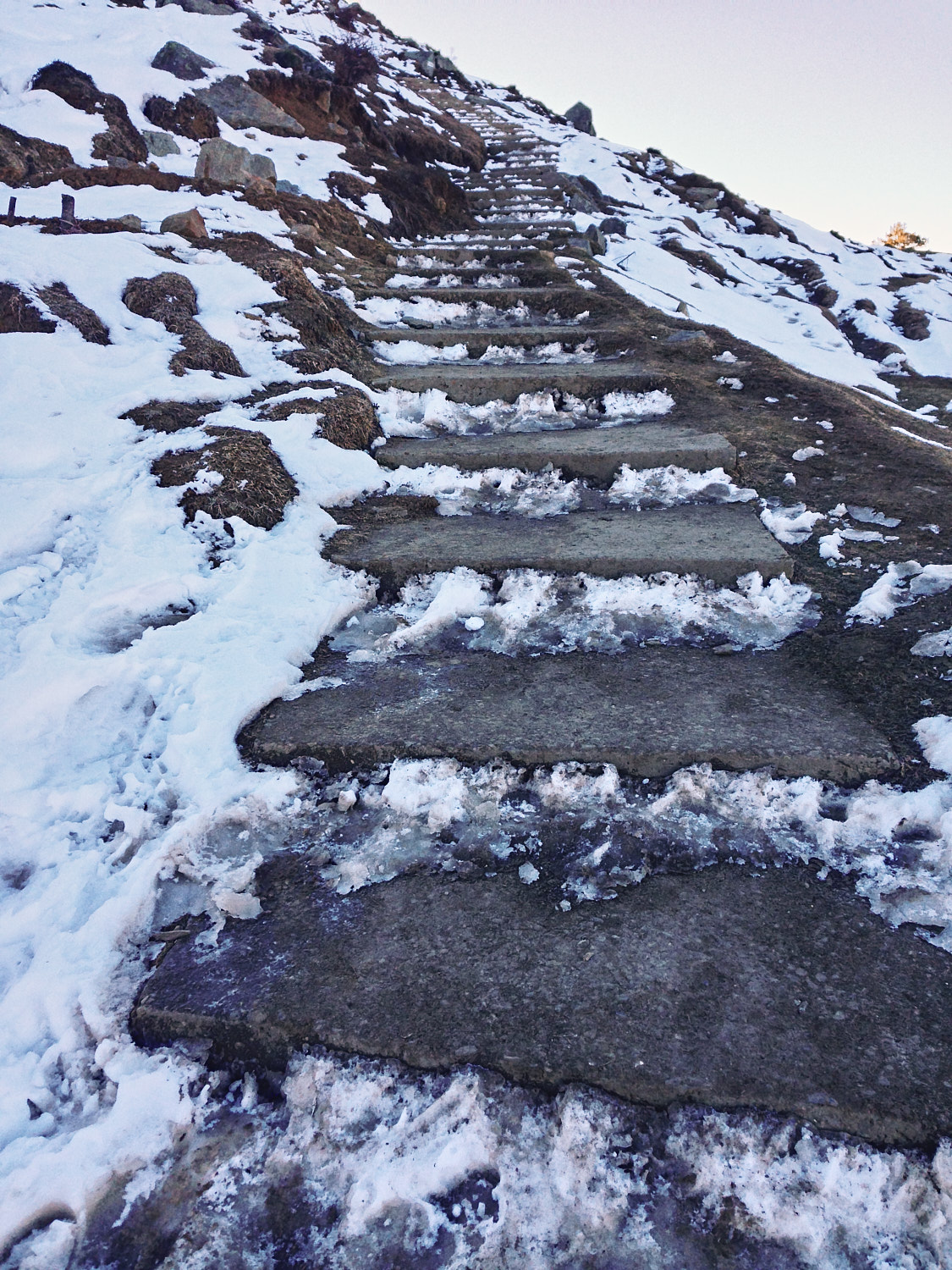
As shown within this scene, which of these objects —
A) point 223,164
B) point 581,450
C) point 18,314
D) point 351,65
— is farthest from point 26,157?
point 351,65

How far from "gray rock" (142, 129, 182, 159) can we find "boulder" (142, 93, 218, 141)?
648mm

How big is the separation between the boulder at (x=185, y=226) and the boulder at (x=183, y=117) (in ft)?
13.7

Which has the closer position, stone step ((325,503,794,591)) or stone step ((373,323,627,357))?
stone step ((325,503,794,591))

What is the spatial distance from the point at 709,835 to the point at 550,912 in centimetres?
50

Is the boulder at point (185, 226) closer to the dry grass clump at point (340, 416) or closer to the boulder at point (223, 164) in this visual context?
the boulder at point (223, 164)

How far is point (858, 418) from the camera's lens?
14.4 ft

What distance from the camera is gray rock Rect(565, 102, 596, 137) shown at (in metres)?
24.9

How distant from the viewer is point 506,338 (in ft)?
18.4

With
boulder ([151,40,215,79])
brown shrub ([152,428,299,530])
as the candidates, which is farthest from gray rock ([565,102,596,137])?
brown shrub ([152,428,299,530])

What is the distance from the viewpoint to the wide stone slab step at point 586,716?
2080 mm

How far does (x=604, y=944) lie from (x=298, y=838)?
0.88m

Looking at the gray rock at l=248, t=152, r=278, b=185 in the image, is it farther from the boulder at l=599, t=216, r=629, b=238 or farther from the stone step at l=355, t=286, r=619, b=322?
the boulder at l=599, t=216, r=629, b=238

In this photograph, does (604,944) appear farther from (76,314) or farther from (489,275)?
(489,275)

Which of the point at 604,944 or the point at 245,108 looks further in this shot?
the point at 245,108
